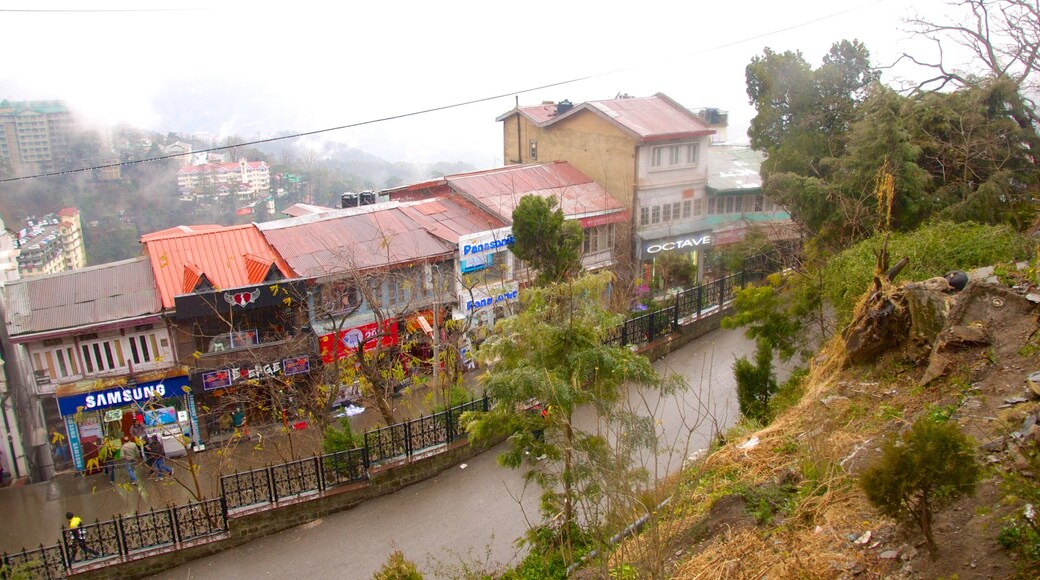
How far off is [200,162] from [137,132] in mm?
5851

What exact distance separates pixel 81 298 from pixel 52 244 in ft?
26.0

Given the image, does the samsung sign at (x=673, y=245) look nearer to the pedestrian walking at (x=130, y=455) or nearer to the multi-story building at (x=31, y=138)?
the pedestrian walking at (x=130, y=455)

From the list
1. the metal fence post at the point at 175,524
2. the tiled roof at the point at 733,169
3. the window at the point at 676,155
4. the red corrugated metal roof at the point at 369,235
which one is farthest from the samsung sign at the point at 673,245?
the metal fence post at the point at 175,524

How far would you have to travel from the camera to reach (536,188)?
2623 centimetres

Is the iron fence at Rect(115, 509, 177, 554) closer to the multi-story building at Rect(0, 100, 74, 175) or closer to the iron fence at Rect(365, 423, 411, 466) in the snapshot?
the iron fence at Rect(365, 423, 411, 466)

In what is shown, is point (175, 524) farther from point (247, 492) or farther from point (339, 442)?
point (339, 442)

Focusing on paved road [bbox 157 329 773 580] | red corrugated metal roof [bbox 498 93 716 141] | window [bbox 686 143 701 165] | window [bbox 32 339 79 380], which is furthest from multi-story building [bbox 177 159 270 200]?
paved road [bbox 157 329 773 580]

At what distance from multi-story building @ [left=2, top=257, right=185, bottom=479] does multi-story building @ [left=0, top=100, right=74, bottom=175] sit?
38.4ft

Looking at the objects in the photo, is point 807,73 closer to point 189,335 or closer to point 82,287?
point 189,335

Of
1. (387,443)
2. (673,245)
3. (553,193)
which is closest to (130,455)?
(387,443)

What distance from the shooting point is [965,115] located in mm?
16828

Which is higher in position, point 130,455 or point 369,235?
point 369,235

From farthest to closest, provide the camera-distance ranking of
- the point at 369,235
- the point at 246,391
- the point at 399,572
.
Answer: the point at 369,235 < the point at 246,391 < the point at 399,572

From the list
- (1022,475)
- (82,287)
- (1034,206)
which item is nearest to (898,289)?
(1022,475)
